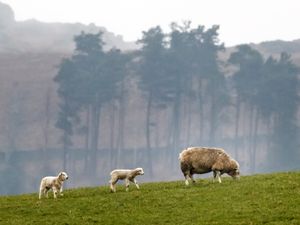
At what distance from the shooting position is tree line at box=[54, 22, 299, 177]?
137125 mm

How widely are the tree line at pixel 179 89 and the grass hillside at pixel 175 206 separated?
101279 millimetres

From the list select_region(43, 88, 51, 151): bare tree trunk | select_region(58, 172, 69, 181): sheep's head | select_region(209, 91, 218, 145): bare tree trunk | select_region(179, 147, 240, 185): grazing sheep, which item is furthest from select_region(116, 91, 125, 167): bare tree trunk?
select_region(58, 172, 69, 181): sheep's head

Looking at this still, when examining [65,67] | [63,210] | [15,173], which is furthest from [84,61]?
[63,210]

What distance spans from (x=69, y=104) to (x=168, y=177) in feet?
101

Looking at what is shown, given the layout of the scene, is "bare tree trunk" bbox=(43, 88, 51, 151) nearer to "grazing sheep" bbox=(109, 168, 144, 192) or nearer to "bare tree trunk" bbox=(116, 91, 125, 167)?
"bare tree trunk" bbox=(116, 91, 125, 167)

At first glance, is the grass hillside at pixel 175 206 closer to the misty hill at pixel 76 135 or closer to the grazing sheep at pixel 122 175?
the grazing sheep at pixel 122 175

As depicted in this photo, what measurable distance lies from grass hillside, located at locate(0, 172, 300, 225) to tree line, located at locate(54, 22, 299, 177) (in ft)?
332

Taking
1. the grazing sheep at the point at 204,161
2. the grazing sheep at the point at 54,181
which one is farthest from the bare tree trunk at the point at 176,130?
the grazing sheep at the point at 54,181

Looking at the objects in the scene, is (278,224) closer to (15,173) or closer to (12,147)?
(15,173)

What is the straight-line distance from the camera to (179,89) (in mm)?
144125

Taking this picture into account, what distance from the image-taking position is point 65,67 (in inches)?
5399

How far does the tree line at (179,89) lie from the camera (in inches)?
5399

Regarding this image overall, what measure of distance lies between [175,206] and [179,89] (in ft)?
394

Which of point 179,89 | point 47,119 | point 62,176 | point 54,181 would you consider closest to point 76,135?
point 47,119
